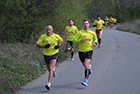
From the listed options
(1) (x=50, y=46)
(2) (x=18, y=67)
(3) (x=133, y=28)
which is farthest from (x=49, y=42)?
(3) (x=133, y=28)

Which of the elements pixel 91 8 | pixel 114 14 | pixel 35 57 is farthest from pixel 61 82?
pixel 114 14

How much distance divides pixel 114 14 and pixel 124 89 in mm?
50139

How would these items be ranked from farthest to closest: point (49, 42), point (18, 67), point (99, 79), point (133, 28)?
point (133, 28) → point (18, 67) → point (99, 79) → point (49, 42)

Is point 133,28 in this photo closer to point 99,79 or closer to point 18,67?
point 99,79

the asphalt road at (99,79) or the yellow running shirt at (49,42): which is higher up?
the yellow running shirt at (49,42)

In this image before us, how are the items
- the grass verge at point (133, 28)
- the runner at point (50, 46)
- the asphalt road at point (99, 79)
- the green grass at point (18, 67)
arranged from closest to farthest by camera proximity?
the asphalt road at point (99, 79) → the runner at point (50, 46) → the green grass at point (18, 67) → the grass verge at point (133, 28)

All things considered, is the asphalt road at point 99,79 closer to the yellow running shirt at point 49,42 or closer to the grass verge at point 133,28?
the yellow running shirt at point 49,42

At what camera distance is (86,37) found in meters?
6.38

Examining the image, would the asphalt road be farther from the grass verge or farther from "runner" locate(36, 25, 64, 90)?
the grass verge

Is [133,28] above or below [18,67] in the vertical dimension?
below

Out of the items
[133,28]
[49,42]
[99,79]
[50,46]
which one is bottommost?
[133,28]

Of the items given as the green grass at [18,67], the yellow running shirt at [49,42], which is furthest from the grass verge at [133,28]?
the yellow running shirt at [49,42]

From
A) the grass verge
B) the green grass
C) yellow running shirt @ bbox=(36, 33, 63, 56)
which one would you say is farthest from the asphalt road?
the grass verge

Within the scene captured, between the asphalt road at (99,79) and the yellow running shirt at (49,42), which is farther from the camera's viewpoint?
the yellow running shirt at (49,42)
